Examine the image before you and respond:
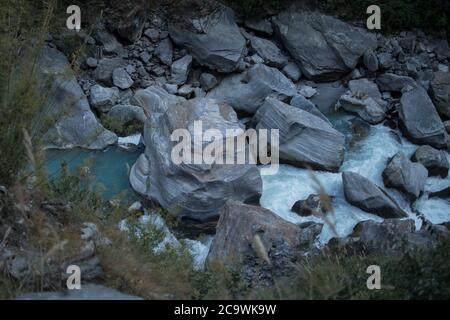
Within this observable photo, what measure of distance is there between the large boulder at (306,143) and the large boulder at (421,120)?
1.42 meters

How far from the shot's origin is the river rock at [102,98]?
9273mm

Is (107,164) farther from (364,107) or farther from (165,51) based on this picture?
(364,107)

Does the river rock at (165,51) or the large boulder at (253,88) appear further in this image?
the river rock at (165,51)

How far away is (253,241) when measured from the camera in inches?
201

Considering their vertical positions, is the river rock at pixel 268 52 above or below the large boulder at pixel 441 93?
above

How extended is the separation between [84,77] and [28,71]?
5.78m

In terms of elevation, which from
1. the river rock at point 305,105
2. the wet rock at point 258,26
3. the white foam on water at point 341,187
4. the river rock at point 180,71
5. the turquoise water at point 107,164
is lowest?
the white foam on water at point 341,187

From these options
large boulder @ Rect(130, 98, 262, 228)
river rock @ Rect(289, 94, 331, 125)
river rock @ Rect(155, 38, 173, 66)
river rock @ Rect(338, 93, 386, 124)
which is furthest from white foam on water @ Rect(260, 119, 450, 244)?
river rock @ Rect(155, 38, 173, 66)

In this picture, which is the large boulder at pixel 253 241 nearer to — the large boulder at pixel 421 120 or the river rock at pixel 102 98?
the large boulder at pixel 421 120

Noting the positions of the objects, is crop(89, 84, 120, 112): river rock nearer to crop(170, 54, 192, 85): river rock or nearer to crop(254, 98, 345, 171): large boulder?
crop(170, 54, 192, 85): river rock

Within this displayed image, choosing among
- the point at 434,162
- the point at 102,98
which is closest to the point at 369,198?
the point at 434,162

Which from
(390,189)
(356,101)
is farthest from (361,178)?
(356,101)

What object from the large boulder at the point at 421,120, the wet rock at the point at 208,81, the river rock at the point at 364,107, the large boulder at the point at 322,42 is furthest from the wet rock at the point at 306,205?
the large boulder at the point at 322,42
